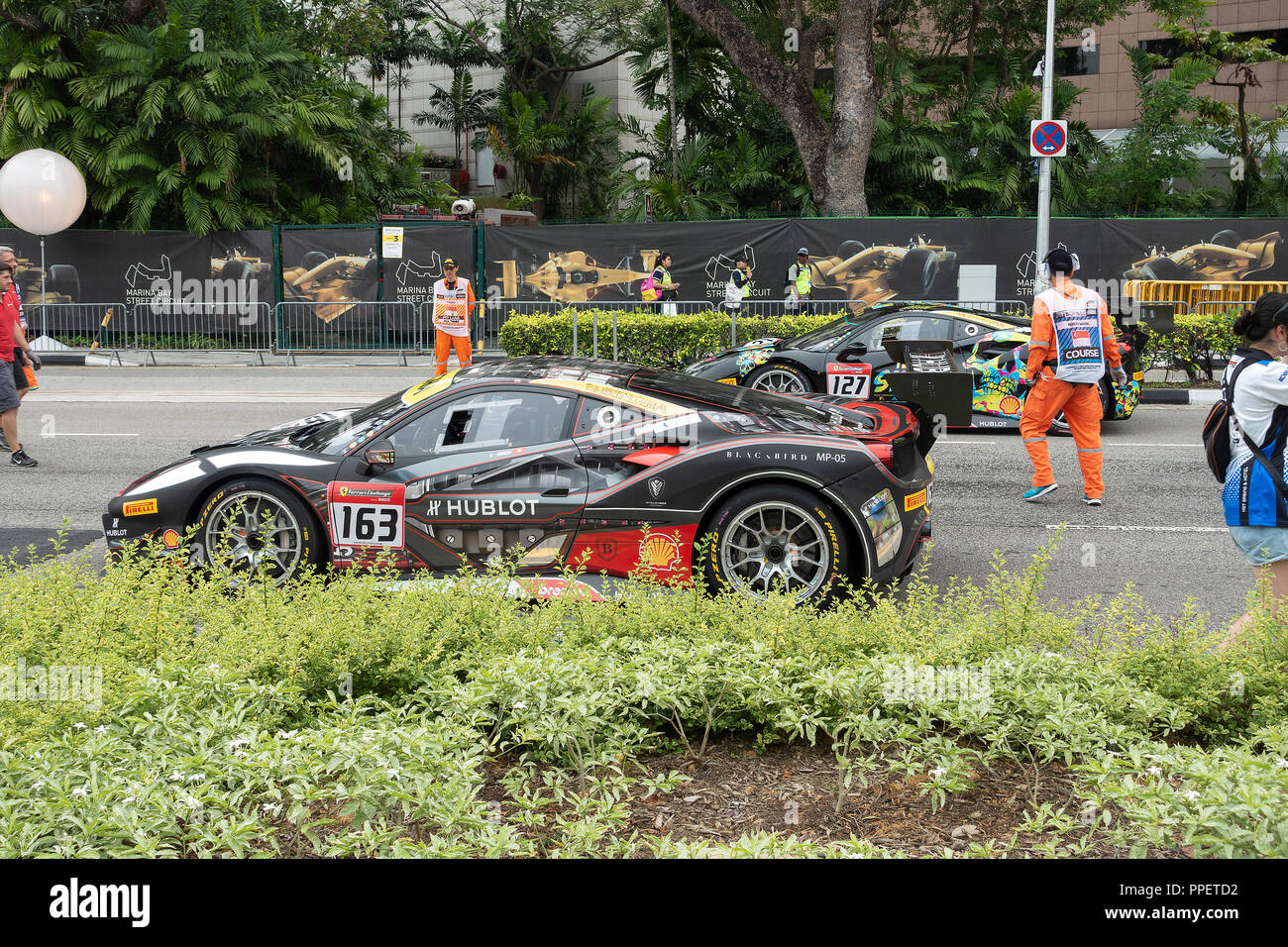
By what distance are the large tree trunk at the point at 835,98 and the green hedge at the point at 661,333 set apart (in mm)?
7300

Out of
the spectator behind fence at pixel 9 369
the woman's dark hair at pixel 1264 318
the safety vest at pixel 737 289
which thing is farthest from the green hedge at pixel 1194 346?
the spectator behind fence at pixel 9 369

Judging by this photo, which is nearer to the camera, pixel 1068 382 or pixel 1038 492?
pixel 1068 382

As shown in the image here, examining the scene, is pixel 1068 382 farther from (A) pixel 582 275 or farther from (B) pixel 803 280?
(A) pixel 582 275

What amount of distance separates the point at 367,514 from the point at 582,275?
57.1ft

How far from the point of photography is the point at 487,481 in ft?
21.9

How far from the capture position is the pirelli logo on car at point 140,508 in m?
6.92

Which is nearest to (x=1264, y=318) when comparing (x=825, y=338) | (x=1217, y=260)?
(x=825, y=338)

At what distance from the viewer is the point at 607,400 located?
269 inches

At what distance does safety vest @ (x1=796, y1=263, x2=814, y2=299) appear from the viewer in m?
21.2

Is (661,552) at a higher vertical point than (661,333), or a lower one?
lower

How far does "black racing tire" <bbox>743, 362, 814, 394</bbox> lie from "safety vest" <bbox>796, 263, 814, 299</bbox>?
8.34 metres

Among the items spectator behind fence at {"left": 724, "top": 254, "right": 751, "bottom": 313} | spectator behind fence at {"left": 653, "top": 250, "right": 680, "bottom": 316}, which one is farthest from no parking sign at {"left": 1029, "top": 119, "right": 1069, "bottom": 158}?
spectator behind fence at {"left": 653, "top": 250, "right": 680, "bottom": 316}

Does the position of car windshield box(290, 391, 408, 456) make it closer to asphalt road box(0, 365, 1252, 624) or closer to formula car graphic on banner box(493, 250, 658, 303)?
asphalt road box(0, 365, 1252, 624)
